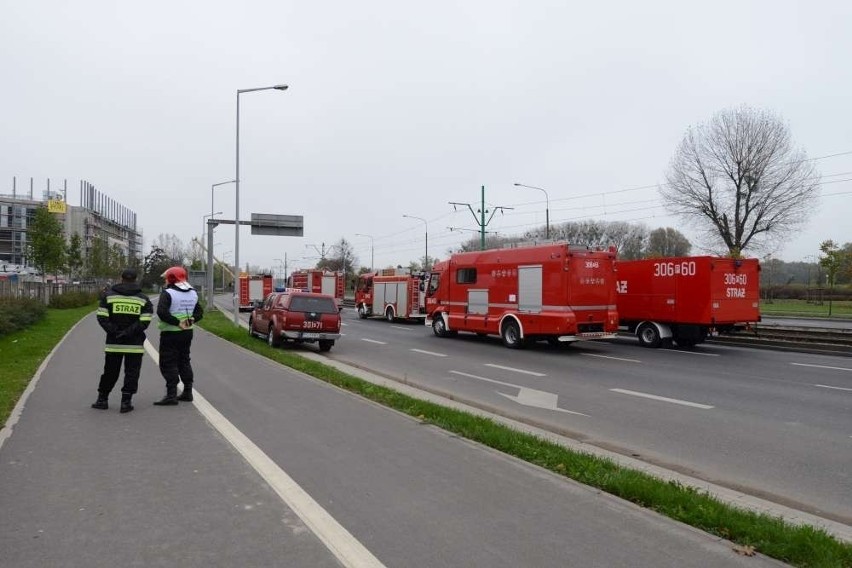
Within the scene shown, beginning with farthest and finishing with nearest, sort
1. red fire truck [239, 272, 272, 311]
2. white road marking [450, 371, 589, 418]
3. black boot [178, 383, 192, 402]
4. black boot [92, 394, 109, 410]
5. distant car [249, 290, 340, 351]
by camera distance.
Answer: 1. red fire truck [239, 272, 272, 311]
2. distant car [249, 290, 340, 351]
3. white road marking [450, 371, 589, 418]
4. black boot [178, 383, 192, 402]
5. black boot [92, 394, 109, 410]

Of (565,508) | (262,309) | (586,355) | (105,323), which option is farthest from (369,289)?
(565,508)

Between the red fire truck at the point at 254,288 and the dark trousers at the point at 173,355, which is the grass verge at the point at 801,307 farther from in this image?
the dark trousers at the point at 173,355

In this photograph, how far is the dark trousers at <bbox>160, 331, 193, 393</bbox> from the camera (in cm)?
811

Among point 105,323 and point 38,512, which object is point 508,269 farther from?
point 38,512

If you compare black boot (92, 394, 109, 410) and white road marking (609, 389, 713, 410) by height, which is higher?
black boot (92, 394, 109, 410)

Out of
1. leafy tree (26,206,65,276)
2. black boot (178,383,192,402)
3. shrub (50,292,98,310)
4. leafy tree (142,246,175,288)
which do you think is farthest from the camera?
leafy tree (142,246,175,288)

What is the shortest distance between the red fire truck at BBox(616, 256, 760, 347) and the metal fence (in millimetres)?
21335

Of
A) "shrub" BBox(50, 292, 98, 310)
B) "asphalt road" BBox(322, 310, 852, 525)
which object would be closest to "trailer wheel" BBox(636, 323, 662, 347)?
"asphalt road" BBox(322, 310, 852, 525)

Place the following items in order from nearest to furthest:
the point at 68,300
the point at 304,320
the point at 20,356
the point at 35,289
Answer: the point at 20,356 → the point at 304,320 → the point at 35,289 → the point at 68,300

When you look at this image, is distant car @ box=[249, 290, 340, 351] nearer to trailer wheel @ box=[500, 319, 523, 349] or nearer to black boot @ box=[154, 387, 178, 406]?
trailer wheel @ box=[500, 319, 523, 349]

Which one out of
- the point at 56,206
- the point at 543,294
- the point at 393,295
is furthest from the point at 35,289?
the point at 543,294

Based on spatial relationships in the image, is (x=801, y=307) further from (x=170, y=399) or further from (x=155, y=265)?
(x=155, y=265)

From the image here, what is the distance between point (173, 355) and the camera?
26.7 ft

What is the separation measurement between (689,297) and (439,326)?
8772 mm
